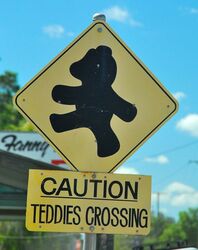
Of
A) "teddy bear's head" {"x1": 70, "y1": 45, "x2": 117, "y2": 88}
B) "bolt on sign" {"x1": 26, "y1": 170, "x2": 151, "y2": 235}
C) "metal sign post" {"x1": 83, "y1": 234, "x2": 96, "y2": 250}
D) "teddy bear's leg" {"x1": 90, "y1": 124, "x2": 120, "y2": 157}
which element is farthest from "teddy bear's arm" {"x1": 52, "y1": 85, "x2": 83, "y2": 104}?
"metal sign post" {"x1": 83, "y1": 234, "x2": 96, "y2": 250}

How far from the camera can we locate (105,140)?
4023mm

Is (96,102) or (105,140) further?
A: (96,102)

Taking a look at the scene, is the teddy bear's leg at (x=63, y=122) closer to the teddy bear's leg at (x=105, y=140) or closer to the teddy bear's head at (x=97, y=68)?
the teddy bear's leg at (x=105, y=140)

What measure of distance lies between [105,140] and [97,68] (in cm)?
48

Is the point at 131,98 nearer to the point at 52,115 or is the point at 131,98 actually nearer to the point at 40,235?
the point at 52,115

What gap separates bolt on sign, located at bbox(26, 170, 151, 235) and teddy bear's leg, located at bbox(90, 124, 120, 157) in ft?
0.46

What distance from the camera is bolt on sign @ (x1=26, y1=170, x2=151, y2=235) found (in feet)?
12.9

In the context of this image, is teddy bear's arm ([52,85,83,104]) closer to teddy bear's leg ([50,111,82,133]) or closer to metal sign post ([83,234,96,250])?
teddy bear's leg ([50,111,82,133])

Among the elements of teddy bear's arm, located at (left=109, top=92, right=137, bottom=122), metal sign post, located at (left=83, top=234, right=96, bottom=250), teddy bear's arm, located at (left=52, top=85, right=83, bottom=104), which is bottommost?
metal sign post, located at (left=83, top=234, right=96, bottom=250)

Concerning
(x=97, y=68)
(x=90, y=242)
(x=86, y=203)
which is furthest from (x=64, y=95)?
(x=90, y=242)

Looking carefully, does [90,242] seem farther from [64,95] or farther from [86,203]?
[64,95]

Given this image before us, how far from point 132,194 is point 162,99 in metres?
0.63

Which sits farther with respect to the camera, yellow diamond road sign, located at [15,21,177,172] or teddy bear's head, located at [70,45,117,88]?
teddy bear's head, located at [70,45,117,88]

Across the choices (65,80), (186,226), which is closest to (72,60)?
(65,80)
